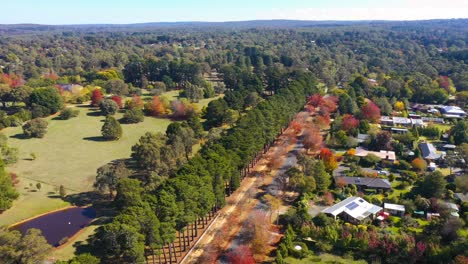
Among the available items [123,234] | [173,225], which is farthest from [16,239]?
[173,225]

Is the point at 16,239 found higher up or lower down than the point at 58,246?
higher up

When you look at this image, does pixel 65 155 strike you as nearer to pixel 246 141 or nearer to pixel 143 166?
pixel 143 166

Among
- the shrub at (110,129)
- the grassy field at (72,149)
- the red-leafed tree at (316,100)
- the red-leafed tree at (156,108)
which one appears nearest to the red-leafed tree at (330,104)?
the red-leafed tree at (316,100)

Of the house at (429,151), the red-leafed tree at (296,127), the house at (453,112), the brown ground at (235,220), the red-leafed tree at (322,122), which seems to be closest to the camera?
the brown ground at (235,220)

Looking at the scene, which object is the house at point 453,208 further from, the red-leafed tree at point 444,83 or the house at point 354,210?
the red-leafed tree at point 444,83

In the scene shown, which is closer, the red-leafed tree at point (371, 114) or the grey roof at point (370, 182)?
the grey roof at point (370, 182)

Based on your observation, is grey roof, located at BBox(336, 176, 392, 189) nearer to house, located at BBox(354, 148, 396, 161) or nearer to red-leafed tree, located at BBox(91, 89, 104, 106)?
house, located at BBox(354, 148, 396, 161)

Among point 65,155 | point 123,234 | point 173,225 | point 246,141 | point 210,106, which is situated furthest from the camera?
point 210,106
